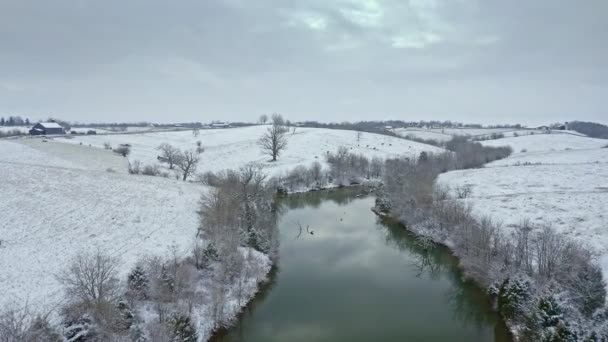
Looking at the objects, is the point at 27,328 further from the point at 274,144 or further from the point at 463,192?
the point at 274,144

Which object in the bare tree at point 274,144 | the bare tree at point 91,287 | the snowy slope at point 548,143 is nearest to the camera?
the bare tree at point 91,287

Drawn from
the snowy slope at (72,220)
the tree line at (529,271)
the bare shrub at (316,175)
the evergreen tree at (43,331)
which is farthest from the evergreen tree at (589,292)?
the bare shrub at (316,175)

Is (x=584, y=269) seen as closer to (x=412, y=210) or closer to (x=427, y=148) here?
(x=412, y=210)

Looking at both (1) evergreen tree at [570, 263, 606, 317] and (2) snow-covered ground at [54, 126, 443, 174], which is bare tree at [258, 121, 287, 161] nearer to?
(2) snow-covered ground at [54, 126, 443, 174]

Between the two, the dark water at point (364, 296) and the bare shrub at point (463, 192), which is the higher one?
the bare shrub at point (463, 192)

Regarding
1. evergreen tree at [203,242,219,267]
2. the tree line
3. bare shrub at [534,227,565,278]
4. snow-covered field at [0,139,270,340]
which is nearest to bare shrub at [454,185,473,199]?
the tree line

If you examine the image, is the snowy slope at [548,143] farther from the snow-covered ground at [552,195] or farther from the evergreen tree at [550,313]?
the evergreen tree at [550,313]
